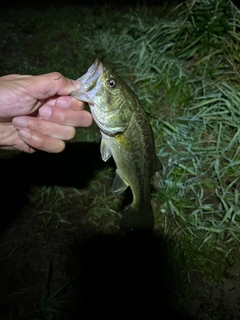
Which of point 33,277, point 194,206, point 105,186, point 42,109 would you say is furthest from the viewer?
point 105,186

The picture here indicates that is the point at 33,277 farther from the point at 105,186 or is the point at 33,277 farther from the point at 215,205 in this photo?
the point at 215,205

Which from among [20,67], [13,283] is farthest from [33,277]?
[20,67]

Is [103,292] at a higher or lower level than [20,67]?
lower

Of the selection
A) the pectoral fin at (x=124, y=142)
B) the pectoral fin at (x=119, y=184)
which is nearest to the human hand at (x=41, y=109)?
the pectoral fin at (x=124, y=142)

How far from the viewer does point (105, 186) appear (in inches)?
139

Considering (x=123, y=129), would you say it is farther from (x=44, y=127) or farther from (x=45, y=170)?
(x=45, y=170)

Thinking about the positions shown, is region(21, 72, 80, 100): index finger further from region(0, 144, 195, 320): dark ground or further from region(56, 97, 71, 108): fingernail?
region(0, 144, 195, 320): dark ground

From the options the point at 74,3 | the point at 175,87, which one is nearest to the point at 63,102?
the point at 175,87

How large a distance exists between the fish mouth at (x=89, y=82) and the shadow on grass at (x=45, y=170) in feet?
5.11

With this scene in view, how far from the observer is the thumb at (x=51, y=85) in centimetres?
219

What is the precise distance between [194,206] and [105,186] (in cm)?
92

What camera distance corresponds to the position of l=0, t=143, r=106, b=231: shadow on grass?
351cm

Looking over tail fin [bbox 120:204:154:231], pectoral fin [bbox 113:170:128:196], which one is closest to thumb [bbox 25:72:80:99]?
pectoral fin [bbox 113:170:128:196]

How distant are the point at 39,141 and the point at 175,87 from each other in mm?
2370
